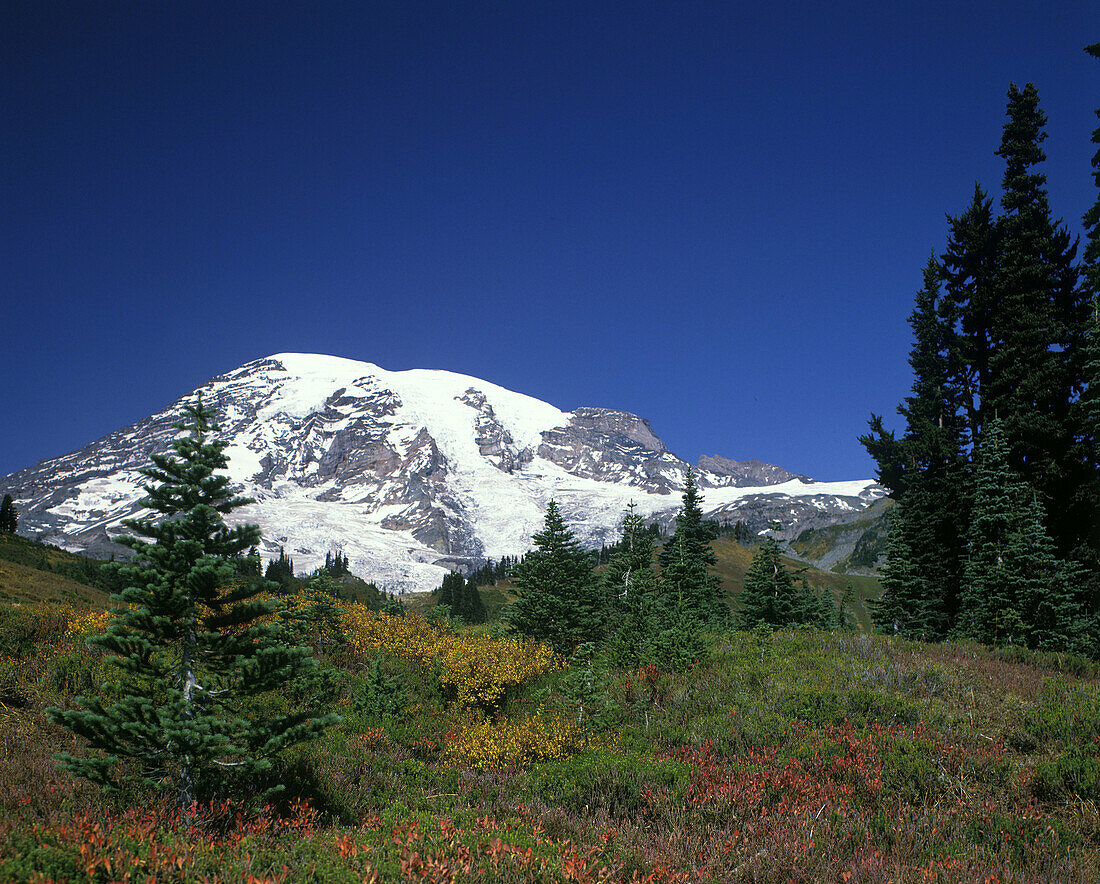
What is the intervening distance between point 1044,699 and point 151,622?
15815 millimetres

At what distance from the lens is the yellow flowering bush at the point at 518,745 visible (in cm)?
1178

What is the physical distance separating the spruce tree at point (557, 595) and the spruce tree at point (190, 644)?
60.3 feet

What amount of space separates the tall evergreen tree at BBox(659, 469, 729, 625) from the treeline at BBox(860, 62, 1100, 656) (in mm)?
9705

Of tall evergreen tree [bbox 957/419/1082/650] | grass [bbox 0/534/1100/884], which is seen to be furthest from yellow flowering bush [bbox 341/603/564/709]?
tall evergreen tree [bbox 957/419/1082/650]

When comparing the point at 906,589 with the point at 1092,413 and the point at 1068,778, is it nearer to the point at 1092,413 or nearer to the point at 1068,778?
the point at 1092,413

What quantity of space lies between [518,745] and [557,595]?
16.3 metres

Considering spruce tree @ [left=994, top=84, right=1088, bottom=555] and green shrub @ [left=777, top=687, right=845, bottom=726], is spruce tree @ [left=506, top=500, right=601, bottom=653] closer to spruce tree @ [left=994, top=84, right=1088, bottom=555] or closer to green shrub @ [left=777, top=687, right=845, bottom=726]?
green shrub @ [left=777, top=687, right=845, bottom=726]

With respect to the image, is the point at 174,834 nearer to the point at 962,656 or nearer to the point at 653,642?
the point at 653,642

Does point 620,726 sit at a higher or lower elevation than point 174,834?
lower

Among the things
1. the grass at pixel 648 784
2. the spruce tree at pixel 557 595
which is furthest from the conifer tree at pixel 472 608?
the grass at pixel 648 784

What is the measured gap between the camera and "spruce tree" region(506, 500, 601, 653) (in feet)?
87.9

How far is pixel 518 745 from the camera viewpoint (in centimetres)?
1191

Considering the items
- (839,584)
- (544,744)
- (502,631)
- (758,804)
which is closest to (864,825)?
(758,804)

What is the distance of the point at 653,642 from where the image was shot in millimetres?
17016
